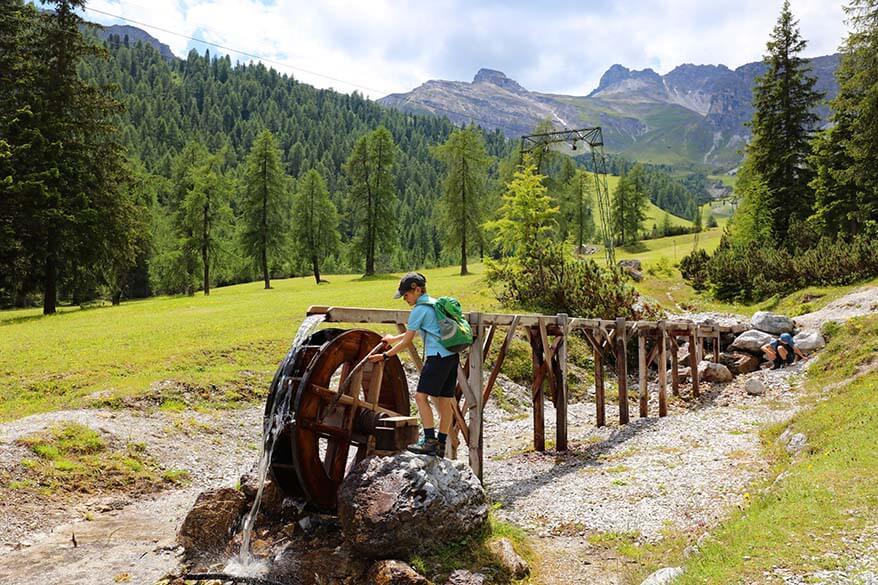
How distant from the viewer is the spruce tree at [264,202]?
54219 millimetres

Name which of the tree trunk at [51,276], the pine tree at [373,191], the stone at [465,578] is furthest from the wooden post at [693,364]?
the pine tree at [373,191]

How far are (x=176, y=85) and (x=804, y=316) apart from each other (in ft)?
692

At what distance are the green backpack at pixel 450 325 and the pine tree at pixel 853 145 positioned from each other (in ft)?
111

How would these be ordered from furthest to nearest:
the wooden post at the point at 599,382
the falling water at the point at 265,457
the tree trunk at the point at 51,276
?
the tree trunk at the point at 51,276 → the wooden post at the point at 599,382 → the falling water at the point at 265,457

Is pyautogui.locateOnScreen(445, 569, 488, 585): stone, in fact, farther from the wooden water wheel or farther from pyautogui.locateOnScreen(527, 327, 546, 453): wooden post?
pyautogui.locateOnScreen(527, 327, 546, 453): wooden post

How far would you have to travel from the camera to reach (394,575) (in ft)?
22.7

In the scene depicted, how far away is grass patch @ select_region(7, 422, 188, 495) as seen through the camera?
34.4 feet

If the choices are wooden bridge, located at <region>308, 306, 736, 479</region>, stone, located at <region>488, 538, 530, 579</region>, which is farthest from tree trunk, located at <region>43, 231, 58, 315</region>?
stone, located at <region>488, 538, 530, 579</region>

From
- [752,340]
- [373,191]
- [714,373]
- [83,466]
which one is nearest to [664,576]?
[83,466]

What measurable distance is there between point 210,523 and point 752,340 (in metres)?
25.0

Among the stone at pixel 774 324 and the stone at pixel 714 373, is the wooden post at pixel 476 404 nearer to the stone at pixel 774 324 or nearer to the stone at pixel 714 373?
the stone at pixel 714 373

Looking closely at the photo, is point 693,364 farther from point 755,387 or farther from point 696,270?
point 696,270

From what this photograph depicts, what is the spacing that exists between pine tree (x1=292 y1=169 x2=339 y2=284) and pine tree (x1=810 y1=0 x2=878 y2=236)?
43.5 meters

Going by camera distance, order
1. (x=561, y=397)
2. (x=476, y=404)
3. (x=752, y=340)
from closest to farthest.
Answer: (x=476, y=404)
(x=561, y=397)
(x=752, y=340)
